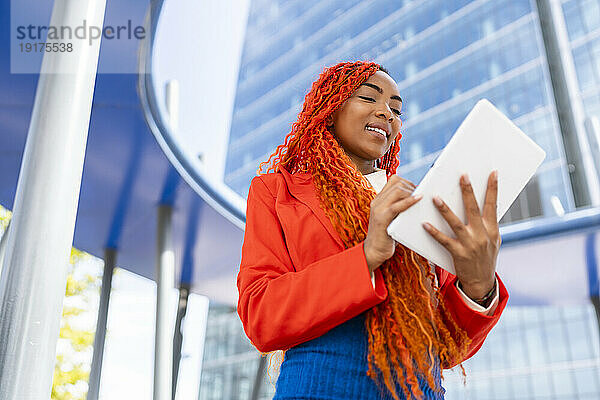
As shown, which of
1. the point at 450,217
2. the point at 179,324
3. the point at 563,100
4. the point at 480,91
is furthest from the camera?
the point at 480,91

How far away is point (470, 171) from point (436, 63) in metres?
37.7

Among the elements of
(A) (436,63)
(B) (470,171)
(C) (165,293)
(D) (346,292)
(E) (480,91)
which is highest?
(A) (436,63)

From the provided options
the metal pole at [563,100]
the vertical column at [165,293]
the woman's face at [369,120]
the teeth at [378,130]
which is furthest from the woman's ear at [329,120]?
the metal pole at [563,100]

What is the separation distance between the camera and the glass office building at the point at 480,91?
1228 inches

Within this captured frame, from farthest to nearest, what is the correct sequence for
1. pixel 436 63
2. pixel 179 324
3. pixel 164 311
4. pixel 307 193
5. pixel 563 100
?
pixel 436 63, pixel 179 324, pixel 563 100, pixel 164 311, pixel 307 193

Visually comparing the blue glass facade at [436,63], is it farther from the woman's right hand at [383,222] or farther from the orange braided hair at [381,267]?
the woman's right hand at [383,222]

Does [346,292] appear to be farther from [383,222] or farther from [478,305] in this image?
[478,305]

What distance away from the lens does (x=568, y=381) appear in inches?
1195

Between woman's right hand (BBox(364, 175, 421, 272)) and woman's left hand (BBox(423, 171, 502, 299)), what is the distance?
7cm

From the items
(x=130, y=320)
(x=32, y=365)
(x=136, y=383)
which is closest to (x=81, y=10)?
(x=32, y=365)

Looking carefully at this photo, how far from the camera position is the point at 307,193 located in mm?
1492

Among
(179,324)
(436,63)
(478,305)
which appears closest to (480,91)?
(436,63)

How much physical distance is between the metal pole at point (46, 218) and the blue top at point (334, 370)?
1.32 metres

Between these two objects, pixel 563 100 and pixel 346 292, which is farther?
pixel 563 100
